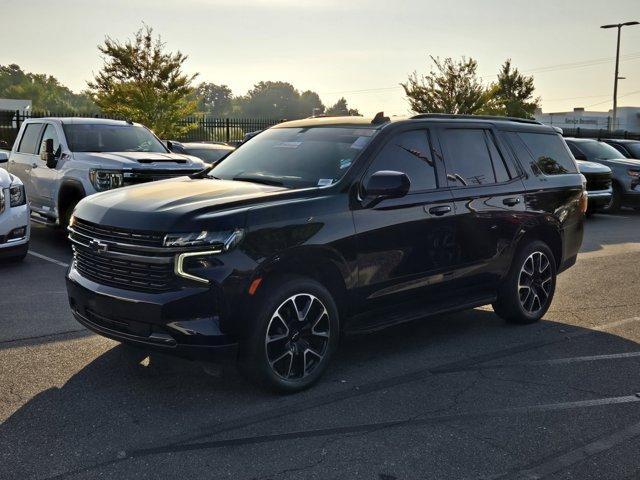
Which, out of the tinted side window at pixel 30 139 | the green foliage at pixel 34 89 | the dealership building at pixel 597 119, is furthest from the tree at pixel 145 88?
the green foliage at pixel 34 89

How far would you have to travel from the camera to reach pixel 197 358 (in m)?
4.43

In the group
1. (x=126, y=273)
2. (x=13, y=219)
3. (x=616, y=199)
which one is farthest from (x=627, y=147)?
(x=126, y=273)

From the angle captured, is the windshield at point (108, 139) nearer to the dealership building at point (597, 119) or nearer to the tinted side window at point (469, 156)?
the tinted side window at point (469, 156)

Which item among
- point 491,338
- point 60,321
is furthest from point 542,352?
point 60,321

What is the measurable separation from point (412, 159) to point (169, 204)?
6.65ft

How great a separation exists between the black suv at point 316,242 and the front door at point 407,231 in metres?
0.01

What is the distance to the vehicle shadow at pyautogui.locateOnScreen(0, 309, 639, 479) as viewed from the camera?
3943 millimetres

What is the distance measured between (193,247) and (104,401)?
3.85ft

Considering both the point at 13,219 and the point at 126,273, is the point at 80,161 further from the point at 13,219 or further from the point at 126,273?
the point at 126,273

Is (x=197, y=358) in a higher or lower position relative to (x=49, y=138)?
lower

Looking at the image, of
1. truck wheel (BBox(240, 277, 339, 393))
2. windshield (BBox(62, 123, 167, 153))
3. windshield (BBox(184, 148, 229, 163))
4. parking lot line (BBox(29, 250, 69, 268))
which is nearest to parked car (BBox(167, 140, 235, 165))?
windshield (BBox(184, 148, 229, 163))

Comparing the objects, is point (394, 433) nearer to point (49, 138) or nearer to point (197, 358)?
point (197, 358)

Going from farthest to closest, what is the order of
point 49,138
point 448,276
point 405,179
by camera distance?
point 49,138 < point 448,276 < point 405,179

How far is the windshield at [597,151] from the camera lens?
58.3ft
